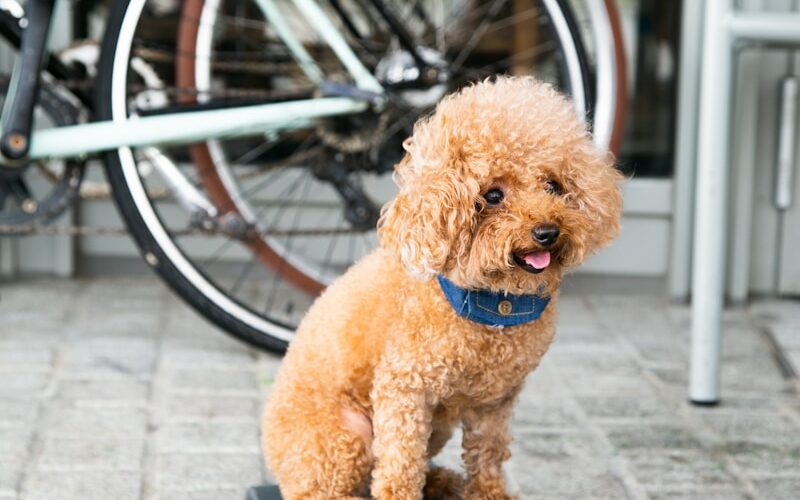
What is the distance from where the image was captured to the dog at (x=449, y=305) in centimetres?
181

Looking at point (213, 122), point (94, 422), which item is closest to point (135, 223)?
point (213, 122)

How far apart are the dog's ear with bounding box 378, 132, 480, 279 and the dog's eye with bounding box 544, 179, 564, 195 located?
12cm

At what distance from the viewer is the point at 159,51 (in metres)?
3.76

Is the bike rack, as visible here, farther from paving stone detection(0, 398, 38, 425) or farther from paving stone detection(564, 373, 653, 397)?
paving stone detection(0, 398, 38, 425)

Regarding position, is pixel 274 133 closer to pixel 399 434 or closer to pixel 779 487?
pixel 399 434

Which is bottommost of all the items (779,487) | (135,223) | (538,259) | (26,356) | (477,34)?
(779,487)

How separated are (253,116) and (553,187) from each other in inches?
53.1

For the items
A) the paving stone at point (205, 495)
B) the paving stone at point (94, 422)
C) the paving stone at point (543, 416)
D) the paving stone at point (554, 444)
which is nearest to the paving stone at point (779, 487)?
the paving stone at point (554, 444)

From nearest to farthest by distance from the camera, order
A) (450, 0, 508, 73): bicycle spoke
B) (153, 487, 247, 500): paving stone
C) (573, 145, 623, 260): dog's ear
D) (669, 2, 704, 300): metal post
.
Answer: (573, 145, 623, 260): dog's ear < (153, 487, 247, 500): paving stone < (450, 0, 508, 73): bicycle spoke < (669, 2, 704, 300): metal post

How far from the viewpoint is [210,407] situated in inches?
114

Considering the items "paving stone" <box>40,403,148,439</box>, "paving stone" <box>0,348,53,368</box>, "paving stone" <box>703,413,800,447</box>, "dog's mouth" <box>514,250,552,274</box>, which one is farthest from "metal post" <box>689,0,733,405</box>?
"paving stone" <box>0,348,53,368</box>

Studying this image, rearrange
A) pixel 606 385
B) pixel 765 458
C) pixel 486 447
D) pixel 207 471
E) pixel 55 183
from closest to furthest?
pixel 486 447, pixel 207 471, pixel 765 458, pixel 606 385, pixel 55 183

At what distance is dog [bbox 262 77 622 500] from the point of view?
1812 millimetres

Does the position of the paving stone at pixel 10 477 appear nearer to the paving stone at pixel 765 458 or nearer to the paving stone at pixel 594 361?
the paving stone at pixel 594 361
